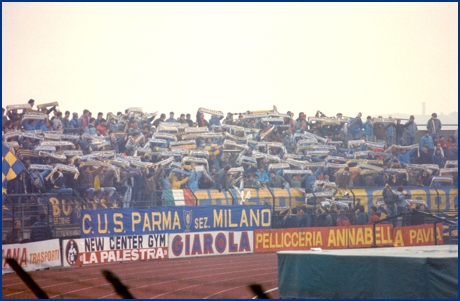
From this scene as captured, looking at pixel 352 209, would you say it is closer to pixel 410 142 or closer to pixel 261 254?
pixel 261 254

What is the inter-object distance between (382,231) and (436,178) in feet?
22.8

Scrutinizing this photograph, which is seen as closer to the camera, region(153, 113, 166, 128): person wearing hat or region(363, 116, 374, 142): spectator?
region(153, 113, 166, 128): person wearing hat

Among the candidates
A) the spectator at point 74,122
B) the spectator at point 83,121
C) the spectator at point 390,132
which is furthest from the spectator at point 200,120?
the spectator at point 390,132

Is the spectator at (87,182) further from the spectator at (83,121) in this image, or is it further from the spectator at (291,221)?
the spectator at (291,221)

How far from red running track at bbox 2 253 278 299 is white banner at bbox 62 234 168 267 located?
26 cm

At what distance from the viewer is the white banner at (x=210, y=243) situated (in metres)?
24.1

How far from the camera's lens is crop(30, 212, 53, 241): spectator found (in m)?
20.4

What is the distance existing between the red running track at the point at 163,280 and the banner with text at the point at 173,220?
1.13 m

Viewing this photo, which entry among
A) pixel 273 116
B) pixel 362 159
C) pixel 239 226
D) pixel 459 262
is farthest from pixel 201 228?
pixel 459 262

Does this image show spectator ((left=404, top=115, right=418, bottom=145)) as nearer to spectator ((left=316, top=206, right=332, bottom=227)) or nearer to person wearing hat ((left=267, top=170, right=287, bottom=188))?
person wearing hat ((left=267, top=170, right=287, bottom=188))

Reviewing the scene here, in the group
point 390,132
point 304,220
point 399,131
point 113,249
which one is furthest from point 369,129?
point 113,249

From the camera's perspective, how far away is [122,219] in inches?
894

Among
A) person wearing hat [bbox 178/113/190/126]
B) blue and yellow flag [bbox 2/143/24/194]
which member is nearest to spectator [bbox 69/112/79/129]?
blue and yellow flag [bbox 2/143/24/194]

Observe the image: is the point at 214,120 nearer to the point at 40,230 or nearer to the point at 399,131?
the point at 399,131
